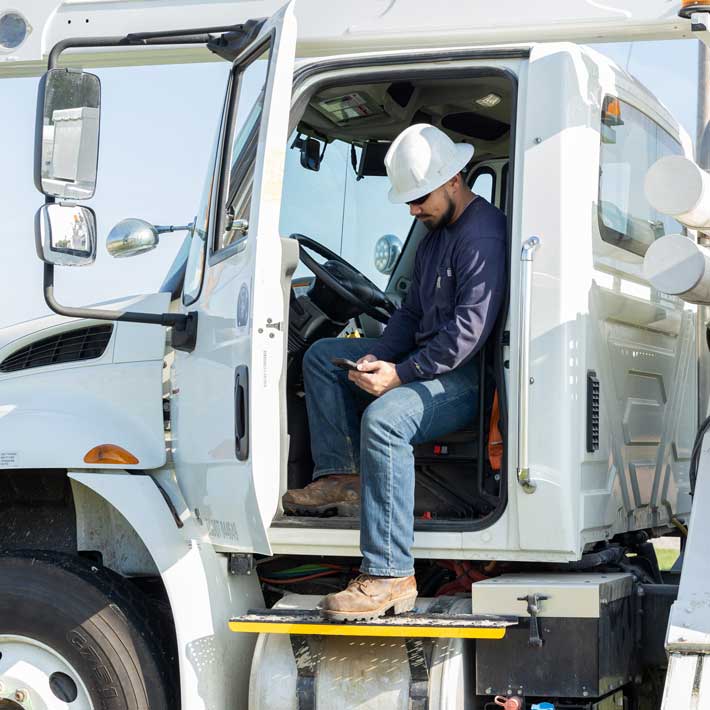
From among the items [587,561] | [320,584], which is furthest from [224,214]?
[587,561]

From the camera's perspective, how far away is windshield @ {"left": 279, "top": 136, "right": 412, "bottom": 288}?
4.95m

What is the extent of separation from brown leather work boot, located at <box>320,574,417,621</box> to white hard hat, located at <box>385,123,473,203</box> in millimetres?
1332

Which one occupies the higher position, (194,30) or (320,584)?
(194,30)

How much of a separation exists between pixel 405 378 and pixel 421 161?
0.76m

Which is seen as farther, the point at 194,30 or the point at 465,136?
the point at 465,136

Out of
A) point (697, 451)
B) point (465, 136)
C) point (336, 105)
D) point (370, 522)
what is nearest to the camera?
point (370, 522)

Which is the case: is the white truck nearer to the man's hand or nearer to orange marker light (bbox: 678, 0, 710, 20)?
orange marker light (bbox: 678, 0, 710, 20)

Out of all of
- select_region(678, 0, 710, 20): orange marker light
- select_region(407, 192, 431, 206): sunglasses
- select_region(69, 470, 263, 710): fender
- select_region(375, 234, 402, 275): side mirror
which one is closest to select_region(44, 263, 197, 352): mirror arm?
select_region(69, 470, 263, 710): fender

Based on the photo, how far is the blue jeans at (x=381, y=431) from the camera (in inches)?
156

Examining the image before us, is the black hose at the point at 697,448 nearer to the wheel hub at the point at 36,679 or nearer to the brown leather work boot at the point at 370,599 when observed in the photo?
the brown leather work boot at the point at 370,599

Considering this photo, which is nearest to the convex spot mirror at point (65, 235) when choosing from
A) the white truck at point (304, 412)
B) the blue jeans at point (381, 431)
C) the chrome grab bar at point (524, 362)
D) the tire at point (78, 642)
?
the white truck at point (304, 412)

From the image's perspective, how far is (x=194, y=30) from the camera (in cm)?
433

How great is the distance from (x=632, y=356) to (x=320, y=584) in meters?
1.41

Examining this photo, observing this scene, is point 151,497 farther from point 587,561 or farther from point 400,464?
point 587,561
